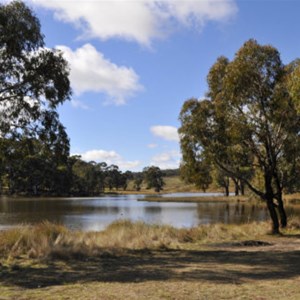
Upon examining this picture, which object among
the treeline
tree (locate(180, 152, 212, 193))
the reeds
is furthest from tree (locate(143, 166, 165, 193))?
the reeds

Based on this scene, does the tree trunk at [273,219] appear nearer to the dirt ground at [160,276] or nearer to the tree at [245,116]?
the tree at [245,116]

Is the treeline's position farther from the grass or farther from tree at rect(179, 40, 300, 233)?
tree at rect(179, 40, 300, 233)

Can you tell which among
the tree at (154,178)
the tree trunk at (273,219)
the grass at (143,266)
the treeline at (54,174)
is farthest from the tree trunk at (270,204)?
the tree at (154,178)

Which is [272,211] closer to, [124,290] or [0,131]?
[0,131]

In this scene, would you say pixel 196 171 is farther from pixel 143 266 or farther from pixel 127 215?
pixel 127 215

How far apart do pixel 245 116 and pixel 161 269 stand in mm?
10859

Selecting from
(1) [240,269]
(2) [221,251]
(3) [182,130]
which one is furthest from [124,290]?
(3) [182,130]

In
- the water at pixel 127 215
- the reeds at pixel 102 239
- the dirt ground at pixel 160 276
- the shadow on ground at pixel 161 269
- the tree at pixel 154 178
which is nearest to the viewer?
the dirt ground at pixel 160 276

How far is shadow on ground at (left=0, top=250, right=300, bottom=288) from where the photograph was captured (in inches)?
353

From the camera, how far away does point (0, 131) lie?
13156 millimetres

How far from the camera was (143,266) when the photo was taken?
1081cm

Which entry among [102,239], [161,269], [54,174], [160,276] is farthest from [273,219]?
[54,174]

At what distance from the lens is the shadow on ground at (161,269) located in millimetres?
8977

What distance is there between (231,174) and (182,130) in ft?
10.2
